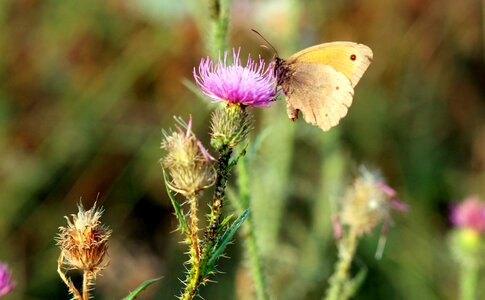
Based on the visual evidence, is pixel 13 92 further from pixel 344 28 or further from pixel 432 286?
pixel 432 286

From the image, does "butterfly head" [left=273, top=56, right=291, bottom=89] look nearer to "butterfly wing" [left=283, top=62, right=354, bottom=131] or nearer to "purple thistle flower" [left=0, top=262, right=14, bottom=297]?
"butterfly wing" [left=283, top=62, right=354, bottom=131]

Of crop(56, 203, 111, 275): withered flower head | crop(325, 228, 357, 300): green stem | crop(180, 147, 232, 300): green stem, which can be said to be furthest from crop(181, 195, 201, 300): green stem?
crop(325, 228, 357, 300): green stem

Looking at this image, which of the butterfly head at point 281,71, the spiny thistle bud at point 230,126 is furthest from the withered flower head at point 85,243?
the butterfly head at point 281,71

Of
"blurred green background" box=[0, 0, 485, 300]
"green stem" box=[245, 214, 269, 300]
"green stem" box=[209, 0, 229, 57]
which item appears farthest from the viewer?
"blurred green background" box=[0, 0, 485, 300]

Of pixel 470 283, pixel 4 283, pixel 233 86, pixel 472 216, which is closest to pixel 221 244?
pixel 233 86

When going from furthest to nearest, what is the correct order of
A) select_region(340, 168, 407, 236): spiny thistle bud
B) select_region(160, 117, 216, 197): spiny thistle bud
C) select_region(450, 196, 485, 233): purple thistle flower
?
select_region(450, 196, 485, 233): purple thistle flower, select_region(340, 168, 407, 236): spiny thistle bud, select_region(160, 117, 216, 197): spiny thistle bud

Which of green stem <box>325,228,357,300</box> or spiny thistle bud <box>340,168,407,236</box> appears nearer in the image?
green stem <box>325,228,357,300</box>

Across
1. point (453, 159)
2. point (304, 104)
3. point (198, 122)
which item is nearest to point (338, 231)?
point (304, 104)
